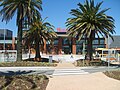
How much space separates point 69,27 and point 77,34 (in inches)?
63.0

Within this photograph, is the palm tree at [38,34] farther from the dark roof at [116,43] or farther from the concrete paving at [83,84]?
the dark roof at [116,43]

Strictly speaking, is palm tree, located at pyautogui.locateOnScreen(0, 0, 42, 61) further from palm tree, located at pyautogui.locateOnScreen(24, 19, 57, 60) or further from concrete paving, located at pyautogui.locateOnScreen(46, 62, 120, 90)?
concrete paving, located at pyautogui.locateOnScreen(46, 62, 120, 90)

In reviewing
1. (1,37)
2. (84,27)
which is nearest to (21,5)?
(84,27)

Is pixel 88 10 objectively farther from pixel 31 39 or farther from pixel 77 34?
pixel 31 39

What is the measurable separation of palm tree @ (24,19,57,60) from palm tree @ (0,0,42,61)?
2975 mm

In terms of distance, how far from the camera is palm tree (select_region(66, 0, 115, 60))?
3397 centimetres

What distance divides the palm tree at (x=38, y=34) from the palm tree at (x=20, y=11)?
2.97 meters

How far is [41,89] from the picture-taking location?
11938mm

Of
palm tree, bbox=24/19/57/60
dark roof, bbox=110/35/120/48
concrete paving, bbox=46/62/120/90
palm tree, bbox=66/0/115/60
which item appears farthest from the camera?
dark roof, bbox=110/35/120/48

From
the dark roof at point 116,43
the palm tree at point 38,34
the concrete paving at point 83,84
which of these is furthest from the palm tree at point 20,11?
the dark roof at point 116,43

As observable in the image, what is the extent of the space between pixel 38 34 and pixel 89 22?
8.89m

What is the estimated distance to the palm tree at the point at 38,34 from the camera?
3928 centimetres

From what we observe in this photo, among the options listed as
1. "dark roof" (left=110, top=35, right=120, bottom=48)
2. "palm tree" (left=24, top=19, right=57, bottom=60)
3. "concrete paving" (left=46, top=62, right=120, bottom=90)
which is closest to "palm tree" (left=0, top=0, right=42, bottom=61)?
"palm tree" (left=24, top=19, right=57, bottom=60)

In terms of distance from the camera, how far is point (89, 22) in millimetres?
34156
